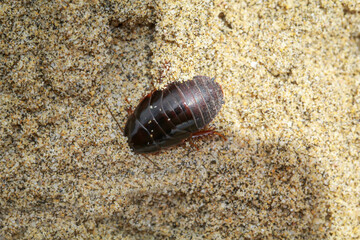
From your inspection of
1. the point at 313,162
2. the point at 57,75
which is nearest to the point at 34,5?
the point at 57,75

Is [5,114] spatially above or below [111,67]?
below

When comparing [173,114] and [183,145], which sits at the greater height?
[173,114]

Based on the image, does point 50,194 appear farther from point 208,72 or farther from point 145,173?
point 208,72

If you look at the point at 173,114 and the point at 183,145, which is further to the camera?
the point at 183,145
